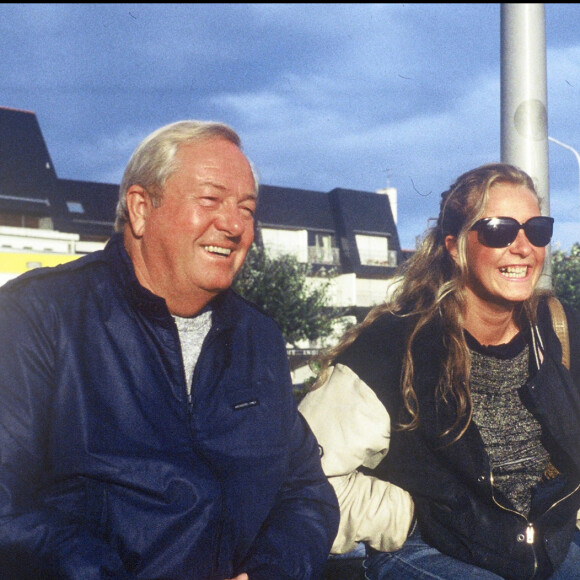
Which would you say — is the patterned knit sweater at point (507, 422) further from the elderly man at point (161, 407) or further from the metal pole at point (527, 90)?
the metal pole at point (527, 90)

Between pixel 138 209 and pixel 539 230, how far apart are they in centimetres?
165

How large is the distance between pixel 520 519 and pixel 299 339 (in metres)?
37.5

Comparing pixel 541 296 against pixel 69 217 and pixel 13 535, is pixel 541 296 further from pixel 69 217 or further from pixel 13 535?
pixel 69 217

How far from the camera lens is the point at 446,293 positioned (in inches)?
130

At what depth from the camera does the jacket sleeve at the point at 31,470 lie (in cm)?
220

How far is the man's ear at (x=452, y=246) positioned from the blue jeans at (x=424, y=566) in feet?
3.74

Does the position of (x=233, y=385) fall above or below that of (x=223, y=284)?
below

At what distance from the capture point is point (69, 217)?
132ft

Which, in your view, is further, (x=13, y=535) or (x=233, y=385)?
(x=233, y=385)

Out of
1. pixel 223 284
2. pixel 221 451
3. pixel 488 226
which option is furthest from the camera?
pixel 488 226

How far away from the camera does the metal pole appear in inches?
151

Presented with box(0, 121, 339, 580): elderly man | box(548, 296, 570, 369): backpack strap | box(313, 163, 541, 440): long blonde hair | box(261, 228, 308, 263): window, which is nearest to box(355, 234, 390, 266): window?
box(261, 228, 308, 263): window

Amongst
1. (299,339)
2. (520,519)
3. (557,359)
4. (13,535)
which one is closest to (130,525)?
(13,535)

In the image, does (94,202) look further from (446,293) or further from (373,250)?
(446,293)
